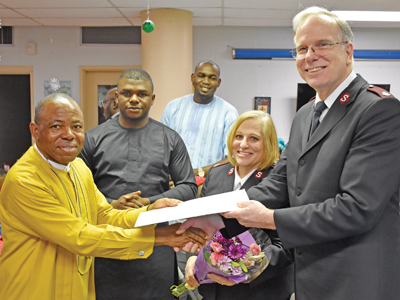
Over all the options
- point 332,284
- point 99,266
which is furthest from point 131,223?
point 332,284

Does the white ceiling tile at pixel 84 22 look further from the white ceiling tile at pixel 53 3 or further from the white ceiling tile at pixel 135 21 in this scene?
the white ceiling tile at pixel 53 3

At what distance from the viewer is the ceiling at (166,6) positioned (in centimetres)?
460

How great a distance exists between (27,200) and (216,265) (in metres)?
0.80

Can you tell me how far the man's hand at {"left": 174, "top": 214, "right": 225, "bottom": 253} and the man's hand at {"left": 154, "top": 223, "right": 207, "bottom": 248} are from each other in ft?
0.05

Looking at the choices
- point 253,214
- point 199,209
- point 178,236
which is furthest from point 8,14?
point 253,214

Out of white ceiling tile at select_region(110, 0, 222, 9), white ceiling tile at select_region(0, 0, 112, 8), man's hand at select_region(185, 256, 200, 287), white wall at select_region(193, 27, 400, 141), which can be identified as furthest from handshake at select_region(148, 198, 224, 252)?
white wall at select_region(193, 27, 400, 141)

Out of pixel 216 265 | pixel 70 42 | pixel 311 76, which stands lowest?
pixel 216 265

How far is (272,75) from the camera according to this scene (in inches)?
234

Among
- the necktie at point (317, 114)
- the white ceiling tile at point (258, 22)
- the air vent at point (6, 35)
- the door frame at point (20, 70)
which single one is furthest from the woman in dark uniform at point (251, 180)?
the air vent at point (6, 35)

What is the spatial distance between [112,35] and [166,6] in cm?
145

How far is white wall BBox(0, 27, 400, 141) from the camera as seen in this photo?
5.86 meters

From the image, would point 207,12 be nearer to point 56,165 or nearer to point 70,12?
point 70,12

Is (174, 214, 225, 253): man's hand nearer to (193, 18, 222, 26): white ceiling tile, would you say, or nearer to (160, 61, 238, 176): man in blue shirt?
(160, 61, 238, 176): man in blue shirt

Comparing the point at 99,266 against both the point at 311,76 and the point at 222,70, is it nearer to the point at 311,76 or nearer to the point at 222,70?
the point at 311,76
